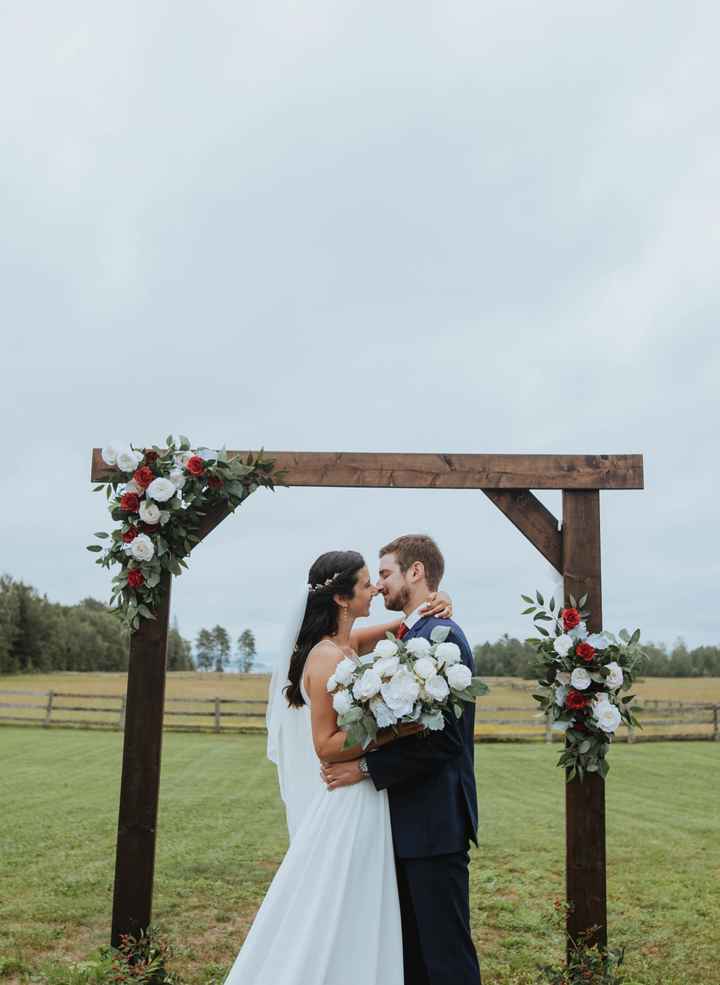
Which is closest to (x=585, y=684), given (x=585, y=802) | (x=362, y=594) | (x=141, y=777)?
(x=585, y=802)

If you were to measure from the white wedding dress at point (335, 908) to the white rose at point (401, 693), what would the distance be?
20.9 inches

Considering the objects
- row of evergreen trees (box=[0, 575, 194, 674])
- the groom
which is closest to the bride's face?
the groom

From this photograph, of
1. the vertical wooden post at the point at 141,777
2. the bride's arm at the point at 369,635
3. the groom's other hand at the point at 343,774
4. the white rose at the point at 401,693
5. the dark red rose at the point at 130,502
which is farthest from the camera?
the dark red rose at the point at 130,502

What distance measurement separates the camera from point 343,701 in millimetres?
3732

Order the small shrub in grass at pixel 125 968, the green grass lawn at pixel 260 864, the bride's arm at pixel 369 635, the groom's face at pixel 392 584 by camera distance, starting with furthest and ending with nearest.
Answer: the green grass lawn at pixel 260 864
the bride's arm at pixel 369 635
the small shrub in grass at pixel 125 968
the groom's face at pixel 392 584

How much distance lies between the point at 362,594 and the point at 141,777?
220 centimetres

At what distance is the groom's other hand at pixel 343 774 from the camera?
3.88 m

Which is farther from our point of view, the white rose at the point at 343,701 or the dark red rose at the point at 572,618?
the dark red rose at the point at 572,618

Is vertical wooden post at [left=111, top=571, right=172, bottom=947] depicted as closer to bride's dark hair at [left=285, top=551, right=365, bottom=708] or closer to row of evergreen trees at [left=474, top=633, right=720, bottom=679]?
bride's dark hair at [left=285, top=551, right=365, bottom=708]

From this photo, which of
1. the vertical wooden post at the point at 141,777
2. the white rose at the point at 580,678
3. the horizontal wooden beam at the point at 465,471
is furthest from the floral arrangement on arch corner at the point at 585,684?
the vertical wooden post at the point at 141,777

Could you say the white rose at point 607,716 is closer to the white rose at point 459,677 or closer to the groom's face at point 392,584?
the groom's face at point 392,584

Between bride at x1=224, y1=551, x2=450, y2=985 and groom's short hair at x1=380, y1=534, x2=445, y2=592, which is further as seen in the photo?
groom's short hair at x1=380, y1=534, x2=445, y2=592

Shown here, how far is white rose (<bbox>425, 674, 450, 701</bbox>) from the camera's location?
11.8 ft

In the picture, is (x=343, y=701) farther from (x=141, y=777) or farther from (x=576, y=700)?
(x=141, y=777)
